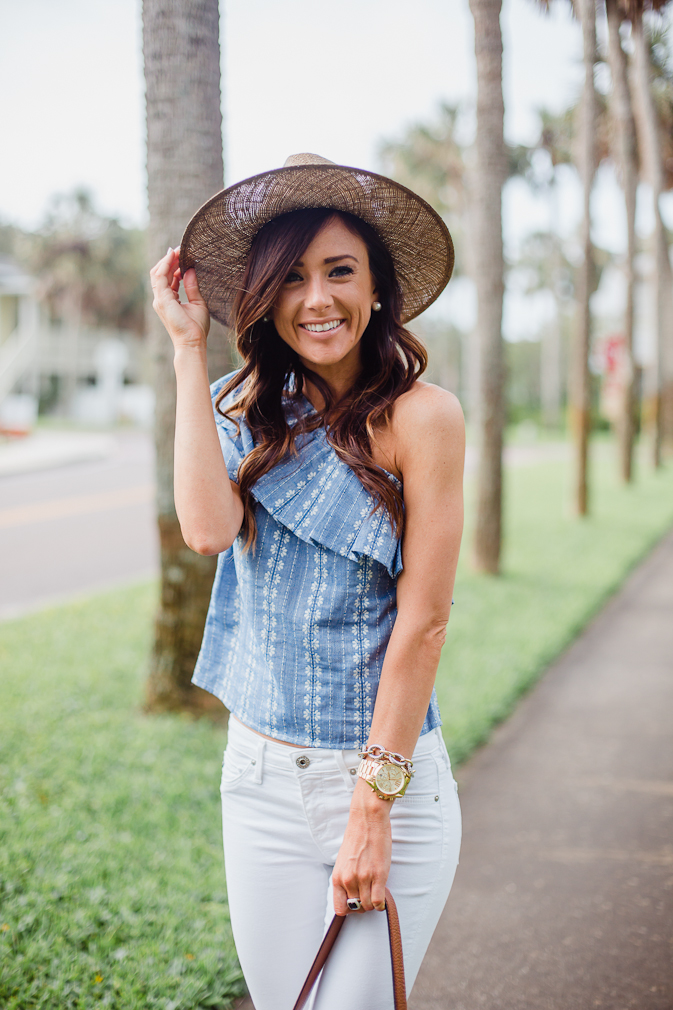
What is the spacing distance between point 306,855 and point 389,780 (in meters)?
0.28

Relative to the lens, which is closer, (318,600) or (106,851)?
(318,600)

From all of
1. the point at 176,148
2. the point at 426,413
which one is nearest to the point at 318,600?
the point at 426,413

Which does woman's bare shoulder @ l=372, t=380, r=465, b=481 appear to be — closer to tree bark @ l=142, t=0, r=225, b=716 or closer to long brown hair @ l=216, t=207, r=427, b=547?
long brown hair @ l=216, t=207, r=427, b=547

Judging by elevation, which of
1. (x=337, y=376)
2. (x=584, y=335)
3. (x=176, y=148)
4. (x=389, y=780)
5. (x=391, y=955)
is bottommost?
(x=391, y=955)

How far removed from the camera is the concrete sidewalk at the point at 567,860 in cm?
262

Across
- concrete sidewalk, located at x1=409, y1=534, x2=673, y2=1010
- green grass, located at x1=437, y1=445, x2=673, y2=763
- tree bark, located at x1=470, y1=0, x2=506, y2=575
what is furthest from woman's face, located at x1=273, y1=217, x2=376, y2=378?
tree bark, located at x1=470, y1=0, x2=506, y2=575

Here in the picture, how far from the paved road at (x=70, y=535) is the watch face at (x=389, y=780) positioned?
633 centimetres

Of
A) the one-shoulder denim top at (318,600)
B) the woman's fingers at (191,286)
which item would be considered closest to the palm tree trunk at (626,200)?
the woman's fingers at (191,286)

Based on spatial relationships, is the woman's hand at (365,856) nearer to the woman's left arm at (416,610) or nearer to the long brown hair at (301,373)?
the woman's left arm at (416,610)

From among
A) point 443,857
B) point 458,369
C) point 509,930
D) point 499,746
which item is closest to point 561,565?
point 499,746

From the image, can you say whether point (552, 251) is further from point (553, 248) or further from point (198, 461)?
point (198, 461)

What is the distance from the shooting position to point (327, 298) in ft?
→ 5.27

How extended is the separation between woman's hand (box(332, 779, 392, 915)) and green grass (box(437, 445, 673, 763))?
282cm

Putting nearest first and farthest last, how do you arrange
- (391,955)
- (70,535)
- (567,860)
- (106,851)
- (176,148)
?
(391,955) < (106,851) < (567,860) < (176,148) < (70,535)
